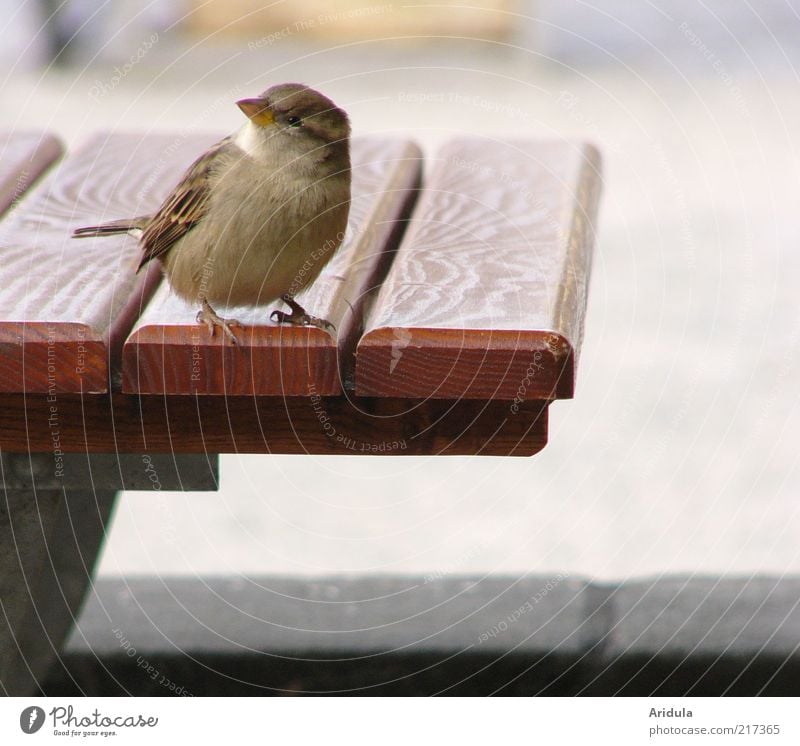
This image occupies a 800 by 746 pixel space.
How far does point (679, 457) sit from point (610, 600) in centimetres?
76

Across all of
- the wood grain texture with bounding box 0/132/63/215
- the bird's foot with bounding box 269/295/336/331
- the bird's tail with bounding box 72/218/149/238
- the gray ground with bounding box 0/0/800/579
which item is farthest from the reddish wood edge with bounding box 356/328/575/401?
the gray ground with bounding box 0/0/800/579

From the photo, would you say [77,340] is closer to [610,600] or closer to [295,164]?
[295,164]

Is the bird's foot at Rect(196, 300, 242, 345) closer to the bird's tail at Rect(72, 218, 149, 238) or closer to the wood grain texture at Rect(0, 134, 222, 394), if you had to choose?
the wood grain texture at Rect(0, 134, 222, 394)

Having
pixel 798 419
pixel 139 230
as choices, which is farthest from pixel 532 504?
pixel 139 230

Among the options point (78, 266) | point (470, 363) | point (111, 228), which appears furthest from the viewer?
point (111, 228)

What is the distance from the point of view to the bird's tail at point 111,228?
174 cm

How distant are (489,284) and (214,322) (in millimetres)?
348

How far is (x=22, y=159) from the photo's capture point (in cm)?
221

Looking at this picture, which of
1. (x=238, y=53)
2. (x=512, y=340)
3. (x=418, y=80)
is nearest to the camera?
(x=512, y=340)

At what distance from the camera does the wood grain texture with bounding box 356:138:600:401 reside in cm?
133

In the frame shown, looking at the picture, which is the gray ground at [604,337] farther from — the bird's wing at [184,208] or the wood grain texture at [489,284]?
the bird's wing at [184,208]

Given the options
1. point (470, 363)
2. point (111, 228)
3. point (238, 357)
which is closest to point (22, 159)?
point (111, 228)

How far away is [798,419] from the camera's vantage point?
338 centimetres

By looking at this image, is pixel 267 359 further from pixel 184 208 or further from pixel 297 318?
pixel 184 208
